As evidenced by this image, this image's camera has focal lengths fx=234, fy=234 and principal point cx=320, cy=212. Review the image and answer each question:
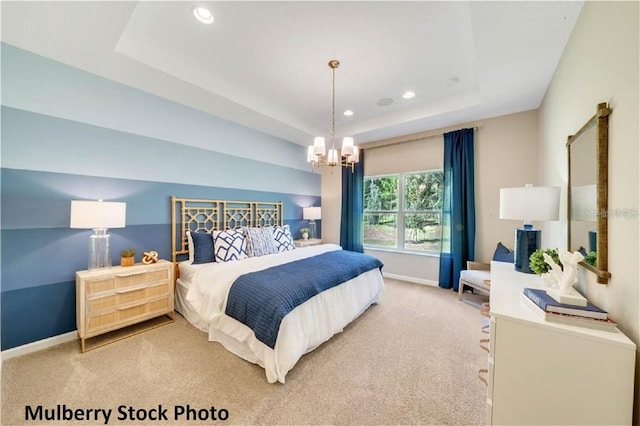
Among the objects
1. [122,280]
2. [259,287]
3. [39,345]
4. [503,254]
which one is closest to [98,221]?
[122,280]

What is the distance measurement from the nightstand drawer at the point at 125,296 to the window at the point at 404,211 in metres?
3.63

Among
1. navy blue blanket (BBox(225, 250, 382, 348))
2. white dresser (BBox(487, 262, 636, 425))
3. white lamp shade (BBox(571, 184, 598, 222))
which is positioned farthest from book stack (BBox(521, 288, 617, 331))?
navy blue blanket (BBox(225, 250, 382, 348))

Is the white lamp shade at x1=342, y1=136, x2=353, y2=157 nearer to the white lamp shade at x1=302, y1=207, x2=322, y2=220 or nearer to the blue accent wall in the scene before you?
the blue accent wall

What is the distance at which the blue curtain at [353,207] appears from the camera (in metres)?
4.76

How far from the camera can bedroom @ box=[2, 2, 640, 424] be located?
3.76ft

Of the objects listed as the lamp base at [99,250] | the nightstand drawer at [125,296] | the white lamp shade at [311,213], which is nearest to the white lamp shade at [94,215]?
the lamp base at [99,250]

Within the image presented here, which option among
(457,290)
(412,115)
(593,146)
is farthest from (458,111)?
(457,290)

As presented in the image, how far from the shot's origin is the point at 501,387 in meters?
1.15

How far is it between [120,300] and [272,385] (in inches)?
70.3

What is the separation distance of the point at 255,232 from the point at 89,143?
6.67ft

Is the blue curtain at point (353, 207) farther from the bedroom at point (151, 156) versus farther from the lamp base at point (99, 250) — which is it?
the lamp base at point (99, 250)

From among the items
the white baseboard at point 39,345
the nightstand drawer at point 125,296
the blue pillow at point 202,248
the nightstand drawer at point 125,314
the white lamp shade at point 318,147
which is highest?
the white lamp shade at point 318,147

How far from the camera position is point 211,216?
11.4ft

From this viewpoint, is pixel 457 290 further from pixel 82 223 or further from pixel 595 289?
pixel 82 223
